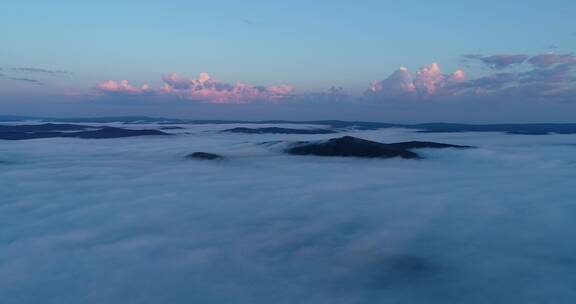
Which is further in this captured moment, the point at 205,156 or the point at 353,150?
the point at 353,150

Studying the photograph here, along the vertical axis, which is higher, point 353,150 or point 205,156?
point 353,150

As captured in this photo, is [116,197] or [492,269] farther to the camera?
[116,197]

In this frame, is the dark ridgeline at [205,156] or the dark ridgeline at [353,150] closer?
the dark ridgeline at [205,156]

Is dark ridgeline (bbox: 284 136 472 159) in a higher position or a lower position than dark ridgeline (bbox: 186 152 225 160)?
higher

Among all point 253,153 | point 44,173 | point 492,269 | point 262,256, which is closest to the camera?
point 492,269

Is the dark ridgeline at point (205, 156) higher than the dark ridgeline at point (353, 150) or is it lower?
lower

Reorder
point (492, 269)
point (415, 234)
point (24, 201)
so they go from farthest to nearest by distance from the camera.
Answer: point (24, 201) → point (415, 234) → point (492, 269)

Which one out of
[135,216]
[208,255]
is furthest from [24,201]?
[208,255]

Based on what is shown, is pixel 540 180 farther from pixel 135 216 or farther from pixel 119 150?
pixel 119 150

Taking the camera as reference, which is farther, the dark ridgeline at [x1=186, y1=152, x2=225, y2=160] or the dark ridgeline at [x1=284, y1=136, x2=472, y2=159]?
the dark ridgeline at [x1=284, y1=136, x2=472, y2=159]
